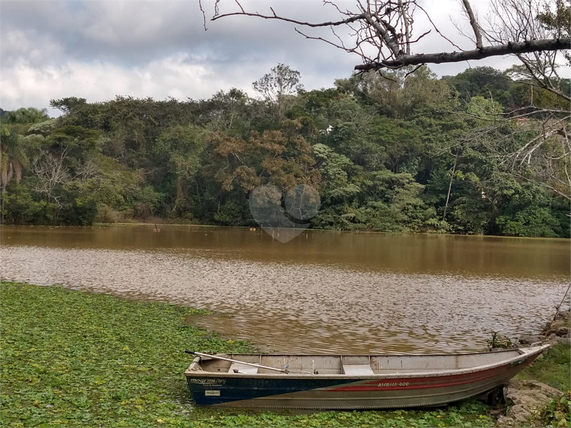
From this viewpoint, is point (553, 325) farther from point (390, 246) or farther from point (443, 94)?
point (443, 94)

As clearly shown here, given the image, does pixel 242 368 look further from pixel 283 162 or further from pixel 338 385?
pixel 283 162

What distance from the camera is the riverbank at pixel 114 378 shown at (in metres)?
6.07

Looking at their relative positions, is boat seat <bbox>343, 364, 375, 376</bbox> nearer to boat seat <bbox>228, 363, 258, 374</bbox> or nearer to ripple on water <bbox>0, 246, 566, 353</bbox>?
boat seat <bbox>228, 363, 258, 374</bbox>

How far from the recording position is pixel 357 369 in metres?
7.19

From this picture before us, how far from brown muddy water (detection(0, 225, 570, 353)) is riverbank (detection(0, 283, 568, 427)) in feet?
5.86

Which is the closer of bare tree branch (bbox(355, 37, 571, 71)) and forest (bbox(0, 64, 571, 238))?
bare tree branch (bbox(355, 37, 571, 71))

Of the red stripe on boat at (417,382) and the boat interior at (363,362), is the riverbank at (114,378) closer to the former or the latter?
the red stripe on boat at (417,382)

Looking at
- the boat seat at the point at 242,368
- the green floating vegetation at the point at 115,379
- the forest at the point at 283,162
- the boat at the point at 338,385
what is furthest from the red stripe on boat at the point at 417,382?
the forest at the point at 283,162

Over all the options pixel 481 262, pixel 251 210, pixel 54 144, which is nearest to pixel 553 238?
pixel 481 262

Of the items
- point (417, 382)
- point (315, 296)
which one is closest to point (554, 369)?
point (417, 382)

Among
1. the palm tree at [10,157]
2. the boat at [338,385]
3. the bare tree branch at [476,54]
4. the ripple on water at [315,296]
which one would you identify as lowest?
the ripple on water at [315,296]

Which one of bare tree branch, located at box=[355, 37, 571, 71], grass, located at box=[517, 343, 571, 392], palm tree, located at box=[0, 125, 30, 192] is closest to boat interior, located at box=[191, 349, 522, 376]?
grass, located at box=[517, 343, 571, 392]

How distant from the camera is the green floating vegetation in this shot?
606 cm

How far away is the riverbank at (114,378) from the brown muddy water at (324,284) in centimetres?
179
